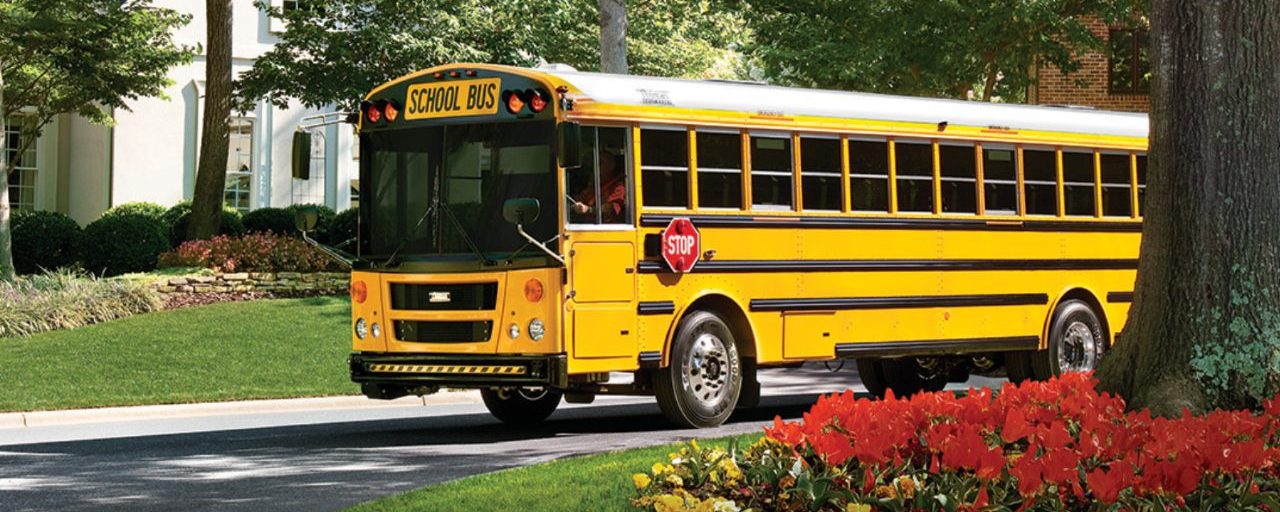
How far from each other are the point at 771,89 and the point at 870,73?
1657 cm

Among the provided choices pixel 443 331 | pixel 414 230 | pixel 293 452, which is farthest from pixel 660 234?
pixel 293 452

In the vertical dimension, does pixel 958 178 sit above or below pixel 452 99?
below

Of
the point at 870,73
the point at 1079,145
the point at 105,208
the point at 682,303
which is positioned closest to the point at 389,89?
the point at 682,303

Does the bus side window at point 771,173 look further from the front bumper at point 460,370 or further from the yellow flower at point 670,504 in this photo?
the yellow flower at point 670,504

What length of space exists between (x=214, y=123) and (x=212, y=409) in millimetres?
11813

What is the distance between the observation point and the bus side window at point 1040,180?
17016 millimetres

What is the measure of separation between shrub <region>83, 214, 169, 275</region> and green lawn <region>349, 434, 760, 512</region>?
20912mm

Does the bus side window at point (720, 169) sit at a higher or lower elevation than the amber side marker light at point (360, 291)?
higher

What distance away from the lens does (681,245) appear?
46.0 feet

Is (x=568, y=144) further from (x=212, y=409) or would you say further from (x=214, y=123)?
(x=214, y=123)

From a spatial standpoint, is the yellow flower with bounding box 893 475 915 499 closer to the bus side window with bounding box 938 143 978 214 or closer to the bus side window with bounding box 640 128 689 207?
the bus side window with bounding box 640 128 689 207

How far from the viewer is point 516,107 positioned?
1362cm

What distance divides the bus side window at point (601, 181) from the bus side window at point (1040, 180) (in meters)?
4.89

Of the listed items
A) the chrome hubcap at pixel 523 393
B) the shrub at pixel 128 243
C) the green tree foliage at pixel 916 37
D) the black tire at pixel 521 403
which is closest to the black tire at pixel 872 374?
the black tire at pixel 521 403
